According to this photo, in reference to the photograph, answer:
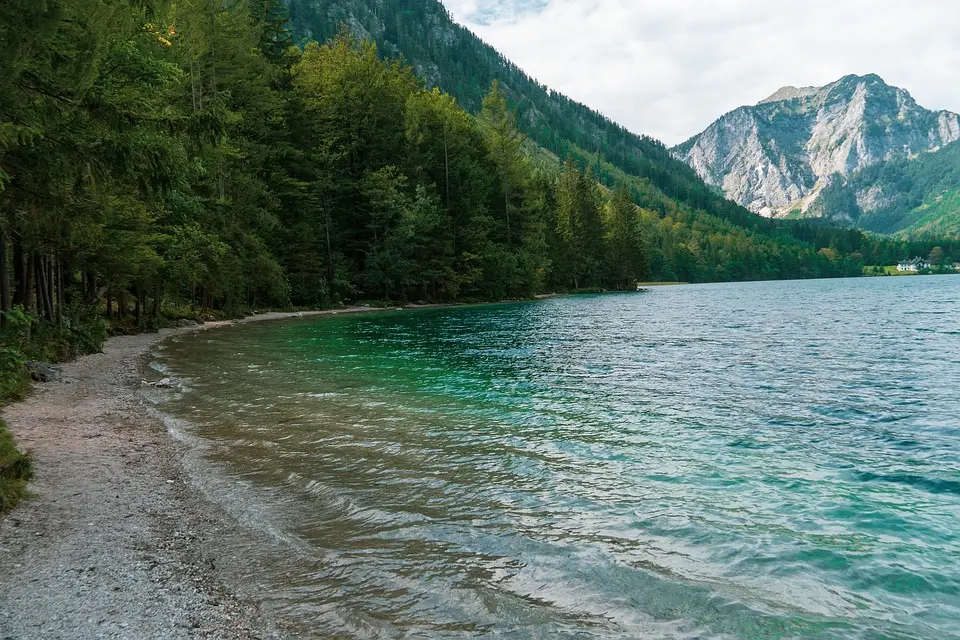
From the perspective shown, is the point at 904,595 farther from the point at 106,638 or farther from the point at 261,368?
the point at 261,368

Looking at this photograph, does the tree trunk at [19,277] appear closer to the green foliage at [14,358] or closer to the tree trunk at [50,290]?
the tree trunk at [50,290]

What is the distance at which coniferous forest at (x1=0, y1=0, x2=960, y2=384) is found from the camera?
34.4 feet

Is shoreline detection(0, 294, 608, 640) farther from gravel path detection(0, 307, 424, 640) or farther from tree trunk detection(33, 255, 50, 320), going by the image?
tree trunk detection(33, 255, 50, 320)

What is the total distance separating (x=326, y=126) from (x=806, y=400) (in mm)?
63081

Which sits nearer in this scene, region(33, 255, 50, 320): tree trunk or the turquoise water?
the turquoise water

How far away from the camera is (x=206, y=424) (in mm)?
13711

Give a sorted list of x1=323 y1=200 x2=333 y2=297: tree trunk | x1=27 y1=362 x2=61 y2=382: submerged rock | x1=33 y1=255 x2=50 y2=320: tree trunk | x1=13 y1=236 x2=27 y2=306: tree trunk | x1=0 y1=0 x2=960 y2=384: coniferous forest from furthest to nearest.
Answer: x1=323 y1=200 x2=333 y2=297: tree trunk
x1=33 y1=255 x2=50 y2=320: tree trunk
x1=13 y1=236 x2=27 y2=306: tree trunk
x1=27 y1=362 x2=61 y2=382: submerged rock
x1=0 y1=0 x2=960 y2=384: coniferous forest

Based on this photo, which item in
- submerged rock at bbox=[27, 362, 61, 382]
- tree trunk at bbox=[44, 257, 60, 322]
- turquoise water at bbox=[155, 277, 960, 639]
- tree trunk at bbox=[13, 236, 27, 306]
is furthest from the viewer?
tree trunk at bbox=[44, 257, 60, 322]

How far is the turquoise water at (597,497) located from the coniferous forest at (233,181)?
587cm

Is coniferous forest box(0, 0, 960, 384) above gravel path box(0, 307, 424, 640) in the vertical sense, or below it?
above

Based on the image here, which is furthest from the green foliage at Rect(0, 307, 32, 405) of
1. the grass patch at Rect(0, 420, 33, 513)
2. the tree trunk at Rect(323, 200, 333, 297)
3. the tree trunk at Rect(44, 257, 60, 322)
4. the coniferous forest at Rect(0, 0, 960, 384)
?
the tree trunk at Rect(323, 200, 333, 297)

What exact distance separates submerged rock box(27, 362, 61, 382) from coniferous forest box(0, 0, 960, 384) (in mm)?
911

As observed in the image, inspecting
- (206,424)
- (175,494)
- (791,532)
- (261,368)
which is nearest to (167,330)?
(261,368)

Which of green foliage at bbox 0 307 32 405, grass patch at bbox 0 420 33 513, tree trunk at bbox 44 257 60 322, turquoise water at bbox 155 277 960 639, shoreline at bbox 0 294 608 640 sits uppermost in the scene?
tree trunk at bbox 44 257 60 322
